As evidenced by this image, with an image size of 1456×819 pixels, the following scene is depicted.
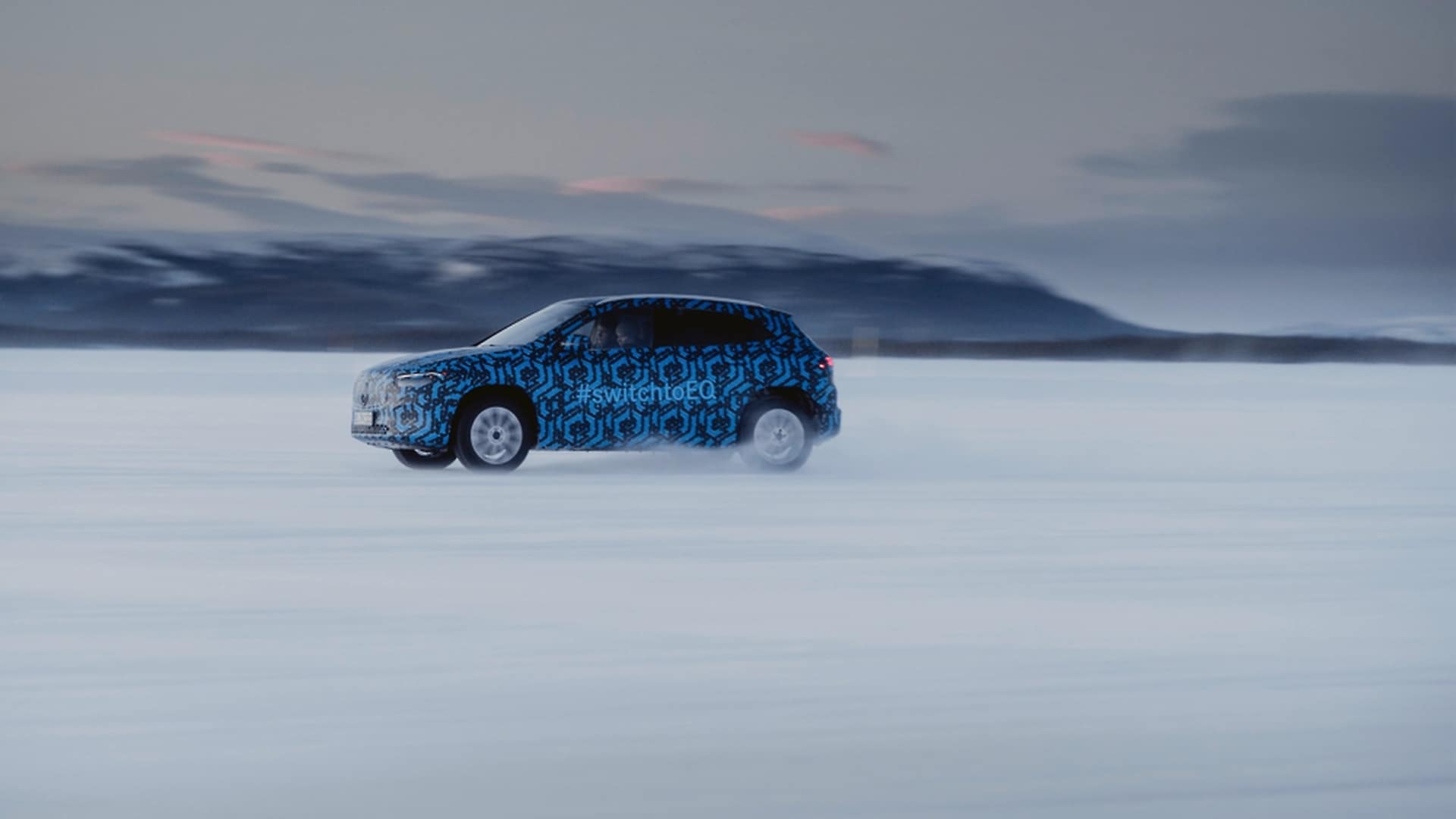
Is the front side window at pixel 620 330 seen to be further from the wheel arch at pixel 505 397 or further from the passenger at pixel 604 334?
the wheel arch at pixel 505 397

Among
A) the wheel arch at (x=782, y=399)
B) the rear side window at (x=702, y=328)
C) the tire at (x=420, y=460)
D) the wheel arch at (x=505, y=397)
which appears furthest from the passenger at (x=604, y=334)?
the tire at (x=420, y=460)

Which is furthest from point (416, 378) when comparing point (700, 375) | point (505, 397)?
point (700, 375)

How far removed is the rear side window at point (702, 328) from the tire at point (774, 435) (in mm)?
618

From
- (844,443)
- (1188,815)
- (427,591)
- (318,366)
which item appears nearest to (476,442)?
(844,443)

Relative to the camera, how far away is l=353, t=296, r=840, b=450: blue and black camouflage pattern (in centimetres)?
1719

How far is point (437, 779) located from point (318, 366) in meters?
51.9

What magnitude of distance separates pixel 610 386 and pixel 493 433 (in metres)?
1.08

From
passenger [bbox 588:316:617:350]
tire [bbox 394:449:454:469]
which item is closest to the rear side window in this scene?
passenger [bbox 588:316:617:350]

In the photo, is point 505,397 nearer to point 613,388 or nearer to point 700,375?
point 613,388

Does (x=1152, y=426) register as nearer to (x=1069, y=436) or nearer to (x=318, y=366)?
(x=1069, y=436)

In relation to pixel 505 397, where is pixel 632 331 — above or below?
above

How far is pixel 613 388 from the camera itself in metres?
17.5

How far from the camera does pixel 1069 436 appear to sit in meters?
23.8

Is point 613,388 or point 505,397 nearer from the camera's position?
point 505,397
